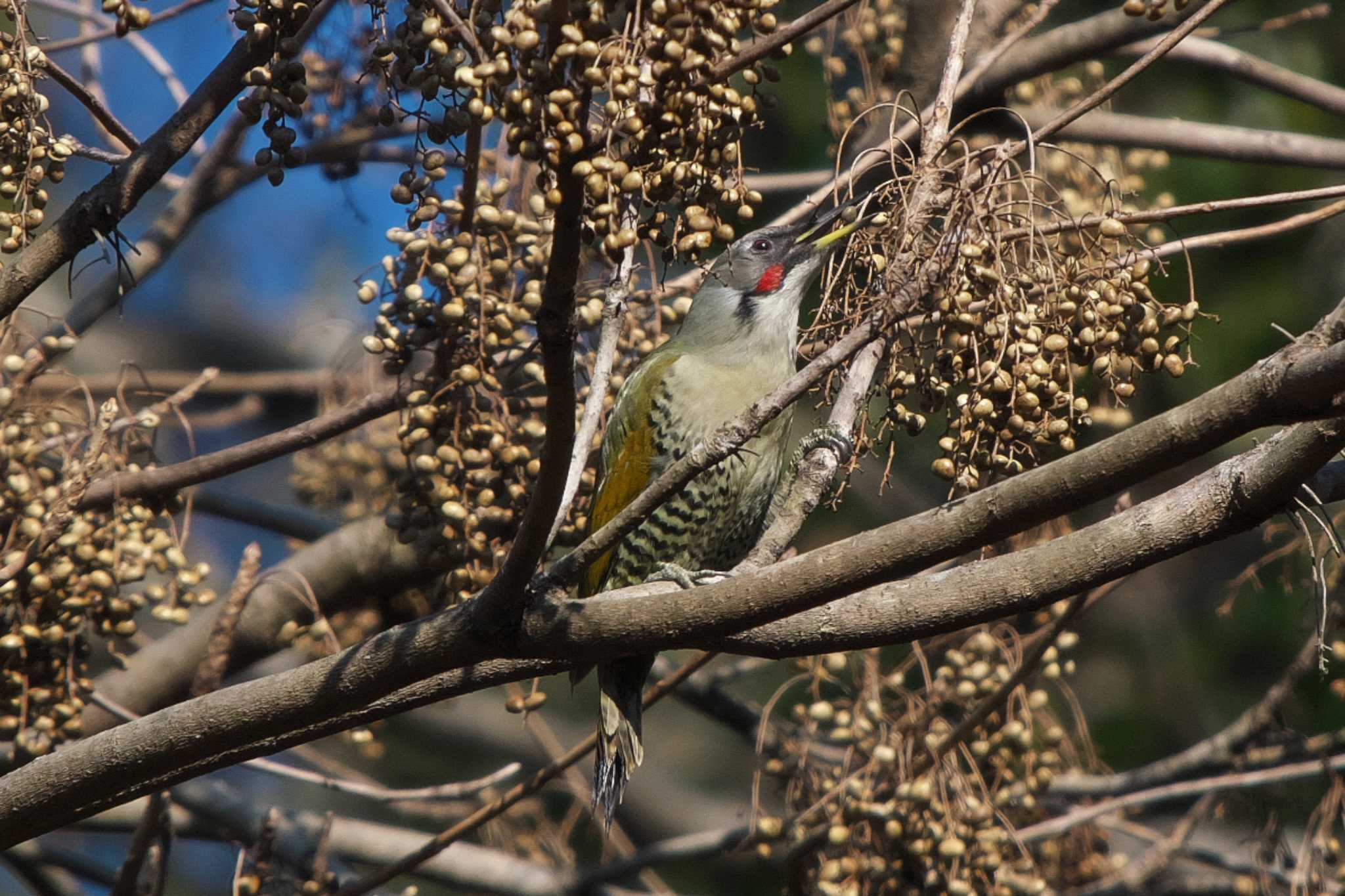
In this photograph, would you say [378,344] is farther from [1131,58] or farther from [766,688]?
[766,688]

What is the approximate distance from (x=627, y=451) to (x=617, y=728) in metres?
0.67

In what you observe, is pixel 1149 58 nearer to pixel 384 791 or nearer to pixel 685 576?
pixel 685 576

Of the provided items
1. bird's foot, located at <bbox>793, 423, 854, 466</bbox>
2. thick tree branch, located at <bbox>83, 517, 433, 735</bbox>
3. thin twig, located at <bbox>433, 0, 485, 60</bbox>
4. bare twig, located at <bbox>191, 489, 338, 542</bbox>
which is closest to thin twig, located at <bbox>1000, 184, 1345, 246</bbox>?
bird's foot, located at <bbox>793, 423, 854, 466</bbox>

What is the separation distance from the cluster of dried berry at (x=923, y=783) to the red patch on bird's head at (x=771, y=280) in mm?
977

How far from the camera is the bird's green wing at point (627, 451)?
3.40 meters

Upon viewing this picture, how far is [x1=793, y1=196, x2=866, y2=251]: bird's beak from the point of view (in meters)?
2.60

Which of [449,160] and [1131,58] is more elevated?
[1131,58]

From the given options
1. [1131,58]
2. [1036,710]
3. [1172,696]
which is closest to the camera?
[1036,710]

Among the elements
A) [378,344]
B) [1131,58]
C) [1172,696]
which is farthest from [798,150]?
[378,344]

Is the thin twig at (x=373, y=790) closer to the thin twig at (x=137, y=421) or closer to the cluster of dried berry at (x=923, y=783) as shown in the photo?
the thin twig at (x=137, y=421)

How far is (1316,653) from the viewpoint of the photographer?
3465 millimetres

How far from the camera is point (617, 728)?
10.9ft

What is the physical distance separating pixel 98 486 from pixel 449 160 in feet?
3.86

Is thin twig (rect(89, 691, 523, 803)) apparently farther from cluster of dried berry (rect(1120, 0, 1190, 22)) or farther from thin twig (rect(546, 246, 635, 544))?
cluster of dried berry (rect(1120, 0, 1190, 22))
